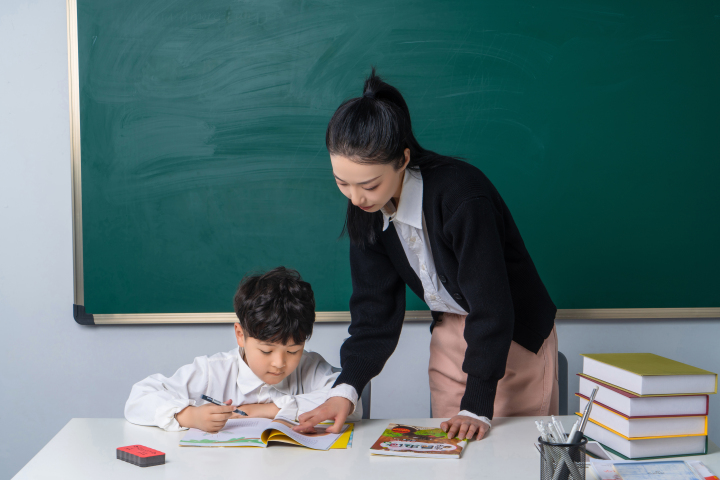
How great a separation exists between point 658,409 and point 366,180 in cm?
71

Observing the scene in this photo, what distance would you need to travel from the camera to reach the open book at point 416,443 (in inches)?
40.6

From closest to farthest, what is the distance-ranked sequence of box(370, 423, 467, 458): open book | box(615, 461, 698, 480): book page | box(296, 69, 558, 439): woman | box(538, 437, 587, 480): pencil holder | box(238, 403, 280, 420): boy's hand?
box(538, 437, 587, 480): pencil holder → box(615, 461, 698, 480): book page → box(370, 423, 467, 458): open book → box(296, 69, 558, 439): woman → box(238, 403, 280, 420): boy's hand

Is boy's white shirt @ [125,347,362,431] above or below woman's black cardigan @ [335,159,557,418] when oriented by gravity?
below

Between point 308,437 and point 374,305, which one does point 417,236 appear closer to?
point 374,305

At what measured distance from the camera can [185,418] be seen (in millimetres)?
1180

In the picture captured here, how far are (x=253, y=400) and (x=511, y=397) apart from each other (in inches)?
26.9

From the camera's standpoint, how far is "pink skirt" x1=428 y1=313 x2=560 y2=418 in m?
1.38

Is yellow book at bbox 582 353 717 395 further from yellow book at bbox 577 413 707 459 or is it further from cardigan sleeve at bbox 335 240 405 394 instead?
cardigan sleeve at bbox 335 240 405 394

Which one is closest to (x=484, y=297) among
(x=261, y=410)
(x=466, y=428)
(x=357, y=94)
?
(x=466, y=428)

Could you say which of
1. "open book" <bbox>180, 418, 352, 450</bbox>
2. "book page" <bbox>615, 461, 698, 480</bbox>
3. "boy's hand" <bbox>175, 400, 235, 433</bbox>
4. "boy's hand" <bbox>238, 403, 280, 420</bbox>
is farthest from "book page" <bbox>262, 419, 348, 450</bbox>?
"book page" <bbox>615, 461, 698, 480</bbox>

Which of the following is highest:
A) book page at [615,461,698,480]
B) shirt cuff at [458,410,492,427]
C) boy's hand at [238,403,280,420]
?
shirt cuff at [458,410,492,427]

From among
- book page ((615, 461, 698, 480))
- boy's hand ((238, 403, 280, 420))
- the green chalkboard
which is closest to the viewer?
book page ((615, 461, 698, 480))

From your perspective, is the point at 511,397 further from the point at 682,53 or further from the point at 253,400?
the point at 682,53

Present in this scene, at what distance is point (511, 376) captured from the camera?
54.2 inches
